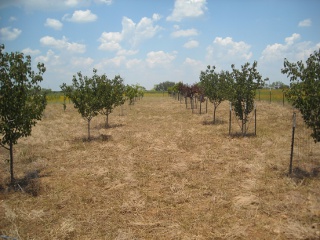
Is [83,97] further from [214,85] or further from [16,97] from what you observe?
[214,85]

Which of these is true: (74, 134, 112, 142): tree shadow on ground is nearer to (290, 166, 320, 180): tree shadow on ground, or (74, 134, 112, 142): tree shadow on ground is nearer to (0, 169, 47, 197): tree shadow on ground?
(0, 169, 47, 197): tree shadow on ground

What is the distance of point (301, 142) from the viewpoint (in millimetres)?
14844

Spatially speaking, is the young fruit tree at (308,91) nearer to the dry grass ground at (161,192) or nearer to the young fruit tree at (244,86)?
the dry grass ground at (161,192)

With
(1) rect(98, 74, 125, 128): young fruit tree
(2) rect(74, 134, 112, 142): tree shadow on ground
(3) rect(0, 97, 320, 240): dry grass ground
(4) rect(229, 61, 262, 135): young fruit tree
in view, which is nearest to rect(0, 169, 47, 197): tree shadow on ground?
(3) rect(0, 97, 320, 240): dry grass ground

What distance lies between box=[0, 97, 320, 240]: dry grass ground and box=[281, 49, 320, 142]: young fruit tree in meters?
2.30

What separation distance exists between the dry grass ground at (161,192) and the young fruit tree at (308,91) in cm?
230

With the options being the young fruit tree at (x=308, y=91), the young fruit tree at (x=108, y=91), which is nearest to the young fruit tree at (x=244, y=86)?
the young fruit tree at (x=308, y=91)

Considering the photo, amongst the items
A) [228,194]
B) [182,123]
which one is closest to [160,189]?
[228,194]

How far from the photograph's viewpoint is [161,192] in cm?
908

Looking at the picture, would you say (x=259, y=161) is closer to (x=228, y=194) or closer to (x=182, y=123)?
(x=228, y=194)

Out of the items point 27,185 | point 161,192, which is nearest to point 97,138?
point 27,185

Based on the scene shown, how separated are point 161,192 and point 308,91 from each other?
6692mm

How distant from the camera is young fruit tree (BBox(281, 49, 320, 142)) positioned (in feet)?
30.8

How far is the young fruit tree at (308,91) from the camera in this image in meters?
9.40
